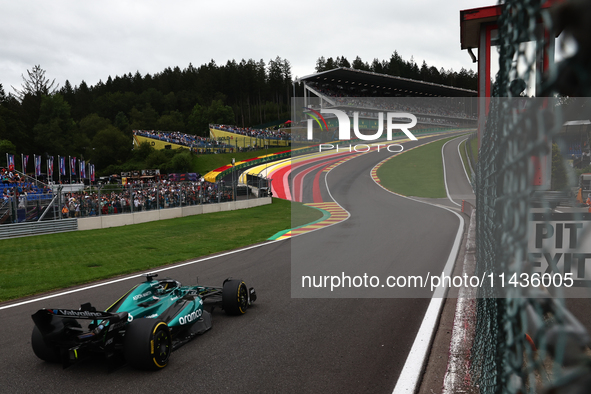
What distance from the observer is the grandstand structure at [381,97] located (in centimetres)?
7012

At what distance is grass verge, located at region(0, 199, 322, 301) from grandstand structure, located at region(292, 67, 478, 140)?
48256 mm

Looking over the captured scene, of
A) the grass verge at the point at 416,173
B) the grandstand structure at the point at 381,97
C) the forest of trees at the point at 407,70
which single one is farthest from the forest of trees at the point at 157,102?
the grass verge at the point at 416,173

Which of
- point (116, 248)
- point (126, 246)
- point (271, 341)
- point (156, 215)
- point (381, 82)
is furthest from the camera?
point (381, 82)

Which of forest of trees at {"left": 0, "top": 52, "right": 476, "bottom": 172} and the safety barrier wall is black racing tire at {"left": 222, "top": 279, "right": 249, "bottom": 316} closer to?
the safety barrier wall

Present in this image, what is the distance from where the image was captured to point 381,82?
7438 cm

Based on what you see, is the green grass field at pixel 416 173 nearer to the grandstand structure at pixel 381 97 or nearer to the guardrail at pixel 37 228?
the grandstand structure at pixel 381 97

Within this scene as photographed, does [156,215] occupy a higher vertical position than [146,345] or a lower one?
lower

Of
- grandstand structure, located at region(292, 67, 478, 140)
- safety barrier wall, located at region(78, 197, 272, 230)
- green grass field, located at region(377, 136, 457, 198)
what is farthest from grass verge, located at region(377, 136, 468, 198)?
grandstand structure, located at region(292, 67, 478, 140)

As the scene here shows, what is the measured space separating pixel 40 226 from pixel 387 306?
685 inches

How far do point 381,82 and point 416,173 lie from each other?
124ft

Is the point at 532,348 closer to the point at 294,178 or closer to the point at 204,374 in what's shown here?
the point at 204,374

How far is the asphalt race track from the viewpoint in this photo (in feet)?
15.6

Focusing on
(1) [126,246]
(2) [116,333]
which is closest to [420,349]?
(2) [116,333]

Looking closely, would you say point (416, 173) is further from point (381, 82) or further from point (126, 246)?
point (381, 82)
